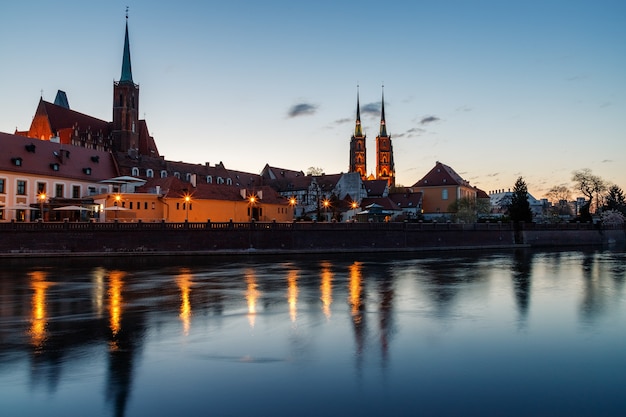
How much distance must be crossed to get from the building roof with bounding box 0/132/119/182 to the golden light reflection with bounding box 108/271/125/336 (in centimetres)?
2718

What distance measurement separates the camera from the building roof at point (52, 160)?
177 ft

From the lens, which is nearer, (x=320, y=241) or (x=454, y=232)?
(x=320, y=241)

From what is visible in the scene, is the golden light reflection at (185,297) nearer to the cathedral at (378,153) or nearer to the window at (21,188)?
the window at (21,188)

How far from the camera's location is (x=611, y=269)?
133 ft

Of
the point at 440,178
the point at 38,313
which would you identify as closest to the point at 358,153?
the point at 440,178

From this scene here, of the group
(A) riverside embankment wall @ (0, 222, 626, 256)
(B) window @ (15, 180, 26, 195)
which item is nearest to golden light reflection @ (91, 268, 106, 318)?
(A) riverside embankment wall @ (0, 222, 626, 256)

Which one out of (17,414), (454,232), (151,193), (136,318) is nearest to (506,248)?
(454,232)

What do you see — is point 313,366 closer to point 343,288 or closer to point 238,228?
point 343,288

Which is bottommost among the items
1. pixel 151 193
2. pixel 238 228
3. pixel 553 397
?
pixel 553 397

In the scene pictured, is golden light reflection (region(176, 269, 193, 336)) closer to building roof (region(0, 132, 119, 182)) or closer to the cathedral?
building roof (region(0, 132, 119, 182))

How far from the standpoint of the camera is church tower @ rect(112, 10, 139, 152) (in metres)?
82.4

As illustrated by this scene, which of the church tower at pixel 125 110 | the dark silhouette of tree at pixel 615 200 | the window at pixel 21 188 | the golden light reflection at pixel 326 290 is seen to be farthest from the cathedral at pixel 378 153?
the golden light reflection at pixel 326 290

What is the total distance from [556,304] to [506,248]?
46.5 meters

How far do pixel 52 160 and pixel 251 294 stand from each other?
4394cm
